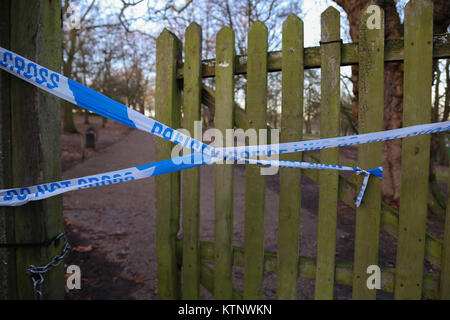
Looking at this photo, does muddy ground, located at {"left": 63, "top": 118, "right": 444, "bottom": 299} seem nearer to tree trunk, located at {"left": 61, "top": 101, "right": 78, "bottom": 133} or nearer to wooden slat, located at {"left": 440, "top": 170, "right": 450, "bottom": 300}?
wooden slat, located at {"left": 440, "top": 170, "right": 450, "bottom": 300}

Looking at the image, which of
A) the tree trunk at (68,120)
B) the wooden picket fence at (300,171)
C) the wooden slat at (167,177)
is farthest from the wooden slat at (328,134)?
the tree trunk at (68,120)

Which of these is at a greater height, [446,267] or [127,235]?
[446,267]

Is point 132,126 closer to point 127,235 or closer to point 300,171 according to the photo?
point 300,171

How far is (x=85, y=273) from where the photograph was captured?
3.00m

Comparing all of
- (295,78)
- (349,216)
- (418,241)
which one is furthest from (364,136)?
(349,216)

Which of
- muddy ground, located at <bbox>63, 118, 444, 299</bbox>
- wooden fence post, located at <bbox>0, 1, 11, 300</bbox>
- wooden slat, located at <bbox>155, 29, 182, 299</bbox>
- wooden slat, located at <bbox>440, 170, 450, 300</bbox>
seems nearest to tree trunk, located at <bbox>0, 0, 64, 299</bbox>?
wooden fence post, located at <bbox>0, 1, 11, 300</bbox>

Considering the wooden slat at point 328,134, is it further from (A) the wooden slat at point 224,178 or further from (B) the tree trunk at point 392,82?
(B) the tree trunk at point 392,82

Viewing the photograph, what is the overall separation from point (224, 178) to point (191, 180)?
25cm

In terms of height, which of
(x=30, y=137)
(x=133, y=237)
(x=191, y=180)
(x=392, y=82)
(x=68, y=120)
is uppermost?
(x=68, y=120)

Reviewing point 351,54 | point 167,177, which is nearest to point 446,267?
point 351,54

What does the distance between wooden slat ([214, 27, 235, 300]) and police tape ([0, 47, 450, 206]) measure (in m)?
0.35

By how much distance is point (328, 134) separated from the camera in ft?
5.62

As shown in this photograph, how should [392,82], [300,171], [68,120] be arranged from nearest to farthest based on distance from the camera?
1. [300,171]
2. [392,82]
3. [68,120]

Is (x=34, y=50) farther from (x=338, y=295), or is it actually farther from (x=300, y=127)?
(x=338, y=295)
